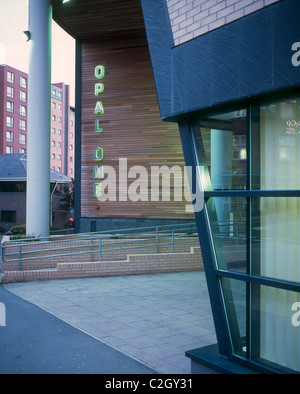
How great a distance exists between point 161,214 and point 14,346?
475 inches

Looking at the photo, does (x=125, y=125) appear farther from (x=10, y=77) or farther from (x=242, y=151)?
(x=10, y=77)

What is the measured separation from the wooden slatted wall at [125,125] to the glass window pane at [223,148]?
42.8 ft

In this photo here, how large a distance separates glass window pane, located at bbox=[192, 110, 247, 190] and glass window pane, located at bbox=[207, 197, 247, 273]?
0.20 metres

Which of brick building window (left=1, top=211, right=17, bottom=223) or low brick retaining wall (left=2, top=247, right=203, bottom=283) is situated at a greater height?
brick building window (left=1, top=211, right=17, bottom=223)

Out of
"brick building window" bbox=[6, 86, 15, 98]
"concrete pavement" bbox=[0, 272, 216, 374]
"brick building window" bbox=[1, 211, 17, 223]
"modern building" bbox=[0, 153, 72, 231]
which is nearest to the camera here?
"concrete pavement" bbox=[0, 272, 216, 374]

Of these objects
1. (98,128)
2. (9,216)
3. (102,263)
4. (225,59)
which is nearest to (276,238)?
(225,59)

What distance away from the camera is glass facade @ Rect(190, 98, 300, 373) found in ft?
13.8

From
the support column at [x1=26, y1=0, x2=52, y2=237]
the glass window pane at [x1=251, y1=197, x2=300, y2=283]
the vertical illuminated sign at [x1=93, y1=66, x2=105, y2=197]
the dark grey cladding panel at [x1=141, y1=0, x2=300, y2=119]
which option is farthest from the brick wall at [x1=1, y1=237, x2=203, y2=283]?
the glass window pane at [x1=251, y1=197, x2=300, y2=283]

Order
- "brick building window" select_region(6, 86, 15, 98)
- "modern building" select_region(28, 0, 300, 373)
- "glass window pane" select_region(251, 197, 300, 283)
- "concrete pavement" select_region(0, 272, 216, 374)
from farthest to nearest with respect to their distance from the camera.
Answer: "brick building window" select_region(6, 86, 15, 98) → "concrete pavement" select_region(0, 272, 216, 374) → "glass window pane" select_region(251, 197, 300, 283) → "modern building" select_region(28, 0, 300, 373)

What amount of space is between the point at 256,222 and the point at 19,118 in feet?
235

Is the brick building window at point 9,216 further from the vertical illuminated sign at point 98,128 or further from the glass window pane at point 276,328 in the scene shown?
the glass window pane at point 276,328

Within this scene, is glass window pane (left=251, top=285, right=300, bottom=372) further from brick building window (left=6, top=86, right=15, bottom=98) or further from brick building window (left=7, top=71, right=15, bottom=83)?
brick building window (left=7, top=71, right=15, bottom=83)
